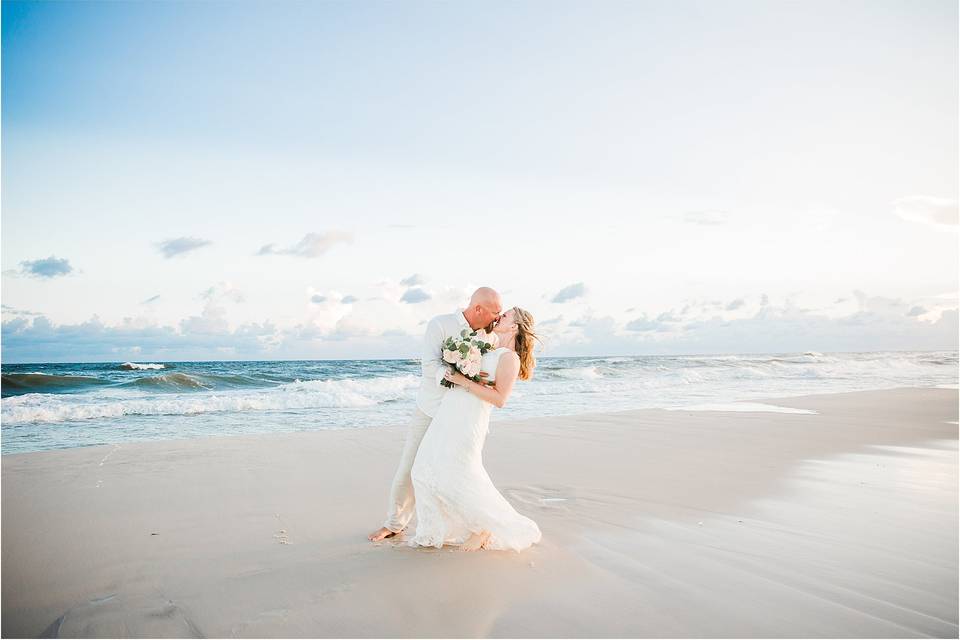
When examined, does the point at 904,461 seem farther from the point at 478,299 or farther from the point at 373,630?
the point at 373,630

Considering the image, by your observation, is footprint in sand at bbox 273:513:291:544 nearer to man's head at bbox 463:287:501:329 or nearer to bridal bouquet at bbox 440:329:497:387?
bridal bouquet at bbox 440:329:497:387

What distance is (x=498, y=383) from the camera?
452cm

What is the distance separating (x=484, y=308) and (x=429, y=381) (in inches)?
29.6

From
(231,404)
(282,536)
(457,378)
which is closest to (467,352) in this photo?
(457,378)

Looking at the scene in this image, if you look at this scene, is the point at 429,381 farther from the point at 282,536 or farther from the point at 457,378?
the point at 282,536

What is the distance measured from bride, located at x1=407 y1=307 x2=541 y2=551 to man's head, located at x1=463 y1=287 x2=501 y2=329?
0.10 meters

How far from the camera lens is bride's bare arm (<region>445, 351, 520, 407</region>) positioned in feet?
14.7

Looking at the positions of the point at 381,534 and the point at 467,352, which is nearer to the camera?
the point at 467,352

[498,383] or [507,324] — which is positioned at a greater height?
[507,324]

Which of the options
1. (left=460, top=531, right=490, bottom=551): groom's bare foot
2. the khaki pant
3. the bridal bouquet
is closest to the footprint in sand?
the khaki pant

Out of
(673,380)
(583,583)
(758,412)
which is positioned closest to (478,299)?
(583,583)

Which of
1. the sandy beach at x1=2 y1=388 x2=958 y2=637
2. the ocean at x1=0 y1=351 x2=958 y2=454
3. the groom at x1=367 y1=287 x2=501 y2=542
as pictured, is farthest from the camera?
the ocean at x1=0 y1=351 x2=958 y2=454

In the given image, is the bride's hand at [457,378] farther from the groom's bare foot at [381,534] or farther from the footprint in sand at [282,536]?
the footprint in sand at [282,536]

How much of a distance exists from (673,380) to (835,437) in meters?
18.3
